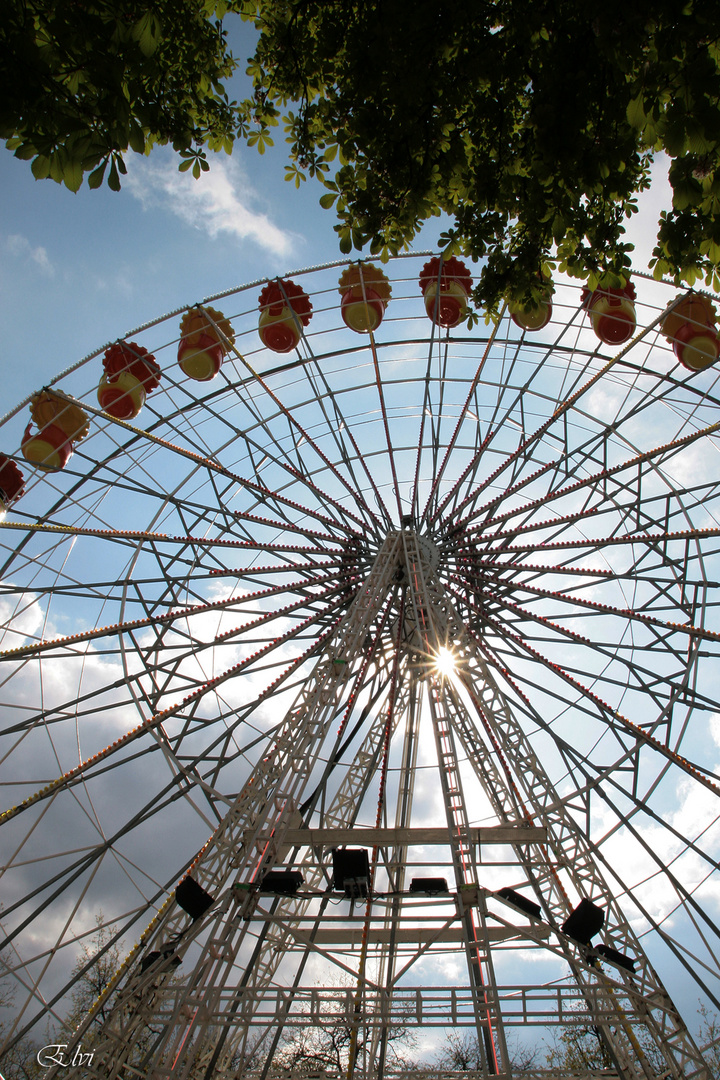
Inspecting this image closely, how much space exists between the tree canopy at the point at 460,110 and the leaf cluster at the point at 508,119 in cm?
2

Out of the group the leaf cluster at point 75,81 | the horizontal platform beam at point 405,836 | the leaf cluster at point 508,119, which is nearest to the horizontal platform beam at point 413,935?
the horizontal platform beam at point 405,836

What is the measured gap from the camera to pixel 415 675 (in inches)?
557

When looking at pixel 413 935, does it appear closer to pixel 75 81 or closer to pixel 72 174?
pixel 72 174

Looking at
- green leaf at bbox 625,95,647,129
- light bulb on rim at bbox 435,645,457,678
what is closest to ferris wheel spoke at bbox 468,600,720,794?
light bulb on rim at bbox 435,645,457,678

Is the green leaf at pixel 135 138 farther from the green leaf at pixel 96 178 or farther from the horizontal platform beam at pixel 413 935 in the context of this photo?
the horizontal platform beam at pixel 413 935

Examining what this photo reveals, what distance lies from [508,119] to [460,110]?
1.53ft

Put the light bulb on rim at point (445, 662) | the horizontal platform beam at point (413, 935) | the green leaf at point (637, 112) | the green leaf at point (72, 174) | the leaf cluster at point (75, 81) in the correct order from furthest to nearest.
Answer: the light bulb on rim at point (445, 662) < the horizontal platform beam at point (413, 935) < the green leaf at point (637, 112) < the green leaf at point (72, 174) < the leaf cluster at point (75, 81)

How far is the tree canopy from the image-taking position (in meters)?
4.27

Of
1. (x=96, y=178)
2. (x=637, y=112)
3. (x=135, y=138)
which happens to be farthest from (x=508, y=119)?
(x=96, y=178)

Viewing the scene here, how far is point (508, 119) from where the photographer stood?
5824mm

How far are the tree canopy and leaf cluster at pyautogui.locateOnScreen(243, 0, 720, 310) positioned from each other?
0.02 metres

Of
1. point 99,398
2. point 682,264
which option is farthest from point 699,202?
point 99,398

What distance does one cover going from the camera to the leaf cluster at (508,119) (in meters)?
4.38

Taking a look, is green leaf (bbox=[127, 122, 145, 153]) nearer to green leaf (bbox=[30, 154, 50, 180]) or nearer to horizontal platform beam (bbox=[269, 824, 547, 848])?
green leaf (bbox=[30, 154, 50, 180])
